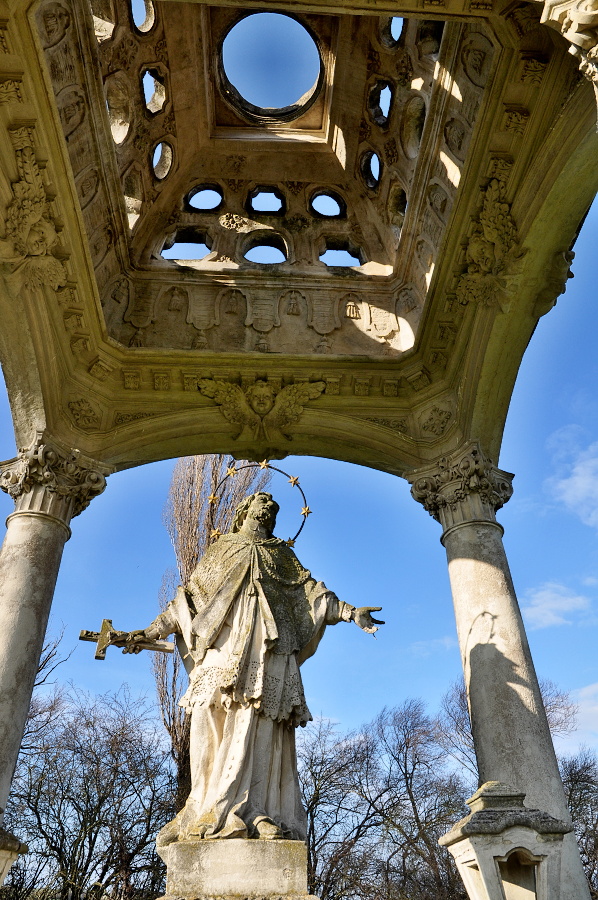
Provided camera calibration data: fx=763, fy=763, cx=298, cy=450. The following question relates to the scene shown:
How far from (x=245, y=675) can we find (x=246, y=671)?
26 millimetres

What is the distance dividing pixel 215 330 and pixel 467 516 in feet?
13.4

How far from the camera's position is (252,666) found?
170 inches

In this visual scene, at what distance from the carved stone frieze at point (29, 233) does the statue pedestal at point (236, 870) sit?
5.97 meters

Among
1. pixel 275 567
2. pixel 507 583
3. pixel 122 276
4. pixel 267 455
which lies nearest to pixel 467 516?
pixel 507 583

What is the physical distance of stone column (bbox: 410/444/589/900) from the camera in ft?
21.7

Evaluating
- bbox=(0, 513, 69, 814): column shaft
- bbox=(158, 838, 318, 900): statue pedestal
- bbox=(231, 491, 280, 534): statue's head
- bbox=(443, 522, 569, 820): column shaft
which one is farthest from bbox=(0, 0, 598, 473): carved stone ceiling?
bbox=(158, 838, 318, 900): statue pedestal

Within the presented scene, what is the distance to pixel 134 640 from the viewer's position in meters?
4.66

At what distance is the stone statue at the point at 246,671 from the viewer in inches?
155

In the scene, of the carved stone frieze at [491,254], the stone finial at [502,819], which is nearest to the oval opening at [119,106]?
the carved stone frieze at [491,254]

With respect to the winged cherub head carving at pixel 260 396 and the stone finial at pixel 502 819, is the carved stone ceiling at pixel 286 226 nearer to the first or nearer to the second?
the winged cherub head carving at pixel 260 396

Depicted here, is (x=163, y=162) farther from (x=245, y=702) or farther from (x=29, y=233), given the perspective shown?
(x=245, y=702)

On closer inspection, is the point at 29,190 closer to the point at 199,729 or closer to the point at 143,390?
the point at 143,390

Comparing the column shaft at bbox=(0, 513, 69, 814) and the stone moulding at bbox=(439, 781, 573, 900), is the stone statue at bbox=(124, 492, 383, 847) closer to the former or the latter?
the stone moulding at bbox=(439, 781, 573, 900)

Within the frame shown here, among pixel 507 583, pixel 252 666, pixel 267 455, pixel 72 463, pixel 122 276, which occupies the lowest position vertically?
pixel 252 666
